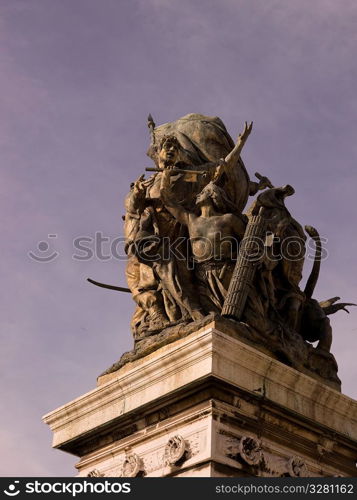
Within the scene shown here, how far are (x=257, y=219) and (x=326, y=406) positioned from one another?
8.69 feet

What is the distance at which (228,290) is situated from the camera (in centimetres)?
1170

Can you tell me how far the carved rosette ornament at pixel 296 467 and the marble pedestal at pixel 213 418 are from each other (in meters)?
0.01

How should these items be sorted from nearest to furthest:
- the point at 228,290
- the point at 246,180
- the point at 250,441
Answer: the point at 250,441 → the point at 228,290 → the point at 246,180

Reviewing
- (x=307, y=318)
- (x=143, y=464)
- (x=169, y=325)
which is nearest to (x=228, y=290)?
(x=169, y=325)

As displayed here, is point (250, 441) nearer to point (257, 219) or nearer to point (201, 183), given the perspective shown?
point (257, 219)

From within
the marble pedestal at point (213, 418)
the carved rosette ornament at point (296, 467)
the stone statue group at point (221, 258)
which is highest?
the stone statue group at point (221, 258)

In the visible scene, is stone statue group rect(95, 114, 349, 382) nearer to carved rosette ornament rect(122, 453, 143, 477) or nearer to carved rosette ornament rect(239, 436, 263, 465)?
carved rosette ornament rect(239, 436, 263, 465)

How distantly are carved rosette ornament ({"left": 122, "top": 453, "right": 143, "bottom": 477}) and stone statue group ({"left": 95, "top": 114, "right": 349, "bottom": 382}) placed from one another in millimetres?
1748

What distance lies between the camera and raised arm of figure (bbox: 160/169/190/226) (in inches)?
501

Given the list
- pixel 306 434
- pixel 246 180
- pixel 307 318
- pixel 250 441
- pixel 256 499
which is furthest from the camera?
pixel 246 180

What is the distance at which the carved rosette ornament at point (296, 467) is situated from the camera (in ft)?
34.2

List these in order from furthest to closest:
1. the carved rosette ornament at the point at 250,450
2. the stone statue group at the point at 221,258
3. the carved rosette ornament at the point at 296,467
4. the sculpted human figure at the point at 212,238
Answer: the sculpted human figure at the point at 212,238, the stone statue group at the point at 221,258, the carved rosette ornament at the point at 296,467, the carved rosette ornament at the point at 250,450

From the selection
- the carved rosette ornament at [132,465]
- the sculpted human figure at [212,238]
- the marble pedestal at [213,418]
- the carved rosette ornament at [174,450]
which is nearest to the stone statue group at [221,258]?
the sculpted human figure at [212,238]

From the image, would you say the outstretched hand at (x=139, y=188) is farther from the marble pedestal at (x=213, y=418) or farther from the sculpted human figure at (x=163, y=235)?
the marble pedestal at (x=213, y=418)
